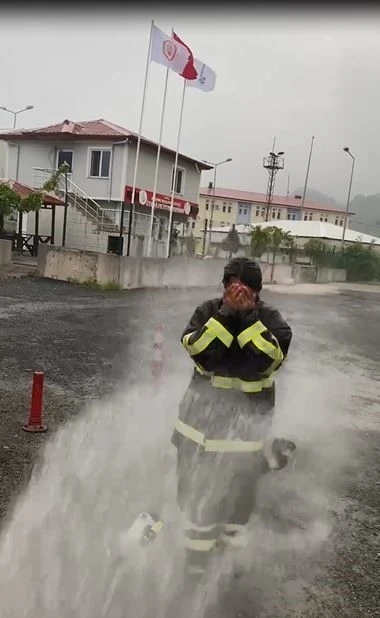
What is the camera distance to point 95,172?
27.8 meters

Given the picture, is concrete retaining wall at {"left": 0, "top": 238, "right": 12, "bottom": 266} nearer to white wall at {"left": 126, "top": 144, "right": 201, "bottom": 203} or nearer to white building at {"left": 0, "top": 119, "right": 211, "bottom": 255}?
white building at {"left": 0, "top": 119, "right": 211, "bottom": 255}

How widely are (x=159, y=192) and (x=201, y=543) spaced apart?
28.0 metres

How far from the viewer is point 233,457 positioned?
9.25 ft

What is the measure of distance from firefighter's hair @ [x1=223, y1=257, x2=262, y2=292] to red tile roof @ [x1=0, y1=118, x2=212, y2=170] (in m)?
24.5

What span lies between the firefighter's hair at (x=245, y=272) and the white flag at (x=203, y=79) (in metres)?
19.6

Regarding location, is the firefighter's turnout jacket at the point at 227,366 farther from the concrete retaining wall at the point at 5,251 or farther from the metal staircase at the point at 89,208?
the metal staircase at the point at 89,208

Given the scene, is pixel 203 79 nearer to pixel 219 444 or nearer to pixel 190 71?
pixel 190 71

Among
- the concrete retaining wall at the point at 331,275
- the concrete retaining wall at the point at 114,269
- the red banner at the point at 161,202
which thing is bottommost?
the concrete retaining wall at the point at 331,275

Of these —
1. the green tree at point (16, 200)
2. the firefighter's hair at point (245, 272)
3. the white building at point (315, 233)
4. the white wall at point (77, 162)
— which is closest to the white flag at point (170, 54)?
the green tree at point (16, 200)

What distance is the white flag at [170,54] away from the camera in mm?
18609

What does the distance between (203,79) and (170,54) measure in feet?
7.70

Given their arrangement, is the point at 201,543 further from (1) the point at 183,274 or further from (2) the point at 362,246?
(2) the point at 362,246

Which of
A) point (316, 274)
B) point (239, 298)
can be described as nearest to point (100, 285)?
point (239, 298)

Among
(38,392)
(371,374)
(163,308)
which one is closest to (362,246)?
(163,308)
